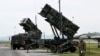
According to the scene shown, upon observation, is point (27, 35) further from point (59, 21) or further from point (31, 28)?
point (59, 21)

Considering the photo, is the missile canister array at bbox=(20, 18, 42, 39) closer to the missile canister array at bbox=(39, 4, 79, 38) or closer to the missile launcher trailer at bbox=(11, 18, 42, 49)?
the missile launcher trailer at bbox=(11, 18, 42, 49)

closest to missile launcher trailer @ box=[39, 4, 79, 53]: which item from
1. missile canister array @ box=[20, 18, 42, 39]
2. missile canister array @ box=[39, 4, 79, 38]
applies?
missile canister array @ box=[39, 4, 79, 38]

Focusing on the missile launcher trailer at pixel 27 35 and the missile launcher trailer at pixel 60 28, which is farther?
the missile launcher trailer at pixel 27 35

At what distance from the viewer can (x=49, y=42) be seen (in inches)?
1850

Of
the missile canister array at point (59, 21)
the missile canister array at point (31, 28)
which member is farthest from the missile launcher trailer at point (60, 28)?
the missile canister array at point (31, 28)

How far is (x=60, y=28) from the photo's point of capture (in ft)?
147

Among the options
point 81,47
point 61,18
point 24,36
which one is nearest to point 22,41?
point 24,36

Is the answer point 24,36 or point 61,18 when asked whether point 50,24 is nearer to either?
point 61,18

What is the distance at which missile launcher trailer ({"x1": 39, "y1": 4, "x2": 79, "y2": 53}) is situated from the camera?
43.8m

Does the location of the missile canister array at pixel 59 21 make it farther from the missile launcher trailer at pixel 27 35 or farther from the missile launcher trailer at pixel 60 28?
the missile launcher trailer at pixel 27 35

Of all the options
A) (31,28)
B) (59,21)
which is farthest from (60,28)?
(31,28)

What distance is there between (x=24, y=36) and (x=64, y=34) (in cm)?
1628

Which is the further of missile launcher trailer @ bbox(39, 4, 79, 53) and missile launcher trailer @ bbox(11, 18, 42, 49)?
missile launcher trailer @ bbox(11, 18, 42, 49)

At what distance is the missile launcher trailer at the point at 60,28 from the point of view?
43.8 meters
